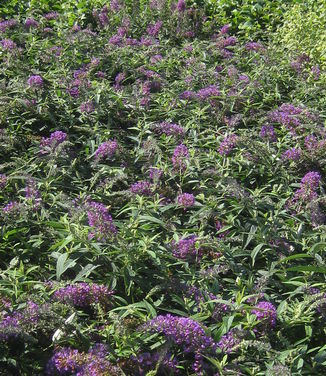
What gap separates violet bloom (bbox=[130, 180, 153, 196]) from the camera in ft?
11.7

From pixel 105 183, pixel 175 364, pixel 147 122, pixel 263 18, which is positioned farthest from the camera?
pixel 263 18

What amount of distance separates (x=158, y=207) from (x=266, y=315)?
1036 millimetres

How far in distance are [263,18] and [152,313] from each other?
519 cm

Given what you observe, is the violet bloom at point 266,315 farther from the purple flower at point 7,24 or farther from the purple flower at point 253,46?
the purple flower at point 7,24

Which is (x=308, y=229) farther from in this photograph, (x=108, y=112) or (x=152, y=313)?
(x=108, y=112)

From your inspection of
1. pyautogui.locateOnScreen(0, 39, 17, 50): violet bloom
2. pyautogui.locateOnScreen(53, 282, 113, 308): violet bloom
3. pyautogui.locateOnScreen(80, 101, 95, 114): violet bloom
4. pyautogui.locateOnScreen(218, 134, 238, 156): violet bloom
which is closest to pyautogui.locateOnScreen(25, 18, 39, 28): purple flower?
pyautogui.locateOnScreen(0, 39, 17, 50): violet bloom

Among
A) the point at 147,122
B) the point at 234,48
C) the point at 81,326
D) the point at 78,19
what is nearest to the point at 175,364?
the point at 81,326

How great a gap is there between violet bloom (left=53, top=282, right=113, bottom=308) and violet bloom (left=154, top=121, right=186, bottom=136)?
1.79m

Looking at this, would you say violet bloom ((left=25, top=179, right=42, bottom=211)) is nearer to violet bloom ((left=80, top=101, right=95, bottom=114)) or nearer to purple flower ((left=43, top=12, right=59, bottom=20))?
violet bloom ((left=80, top=101, right=95, bottom=114))

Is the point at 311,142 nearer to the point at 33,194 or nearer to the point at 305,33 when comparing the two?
the point at 33,194

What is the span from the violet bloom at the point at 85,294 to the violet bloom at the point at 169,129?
179 centimetres

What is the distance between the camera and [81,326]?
260 cm

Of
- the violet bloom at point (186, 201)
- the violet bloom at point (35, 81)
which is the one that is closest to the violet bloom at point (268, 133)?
the violet bloom at point (186, 201)

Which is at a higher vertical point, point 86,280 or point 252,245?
point 86,280
